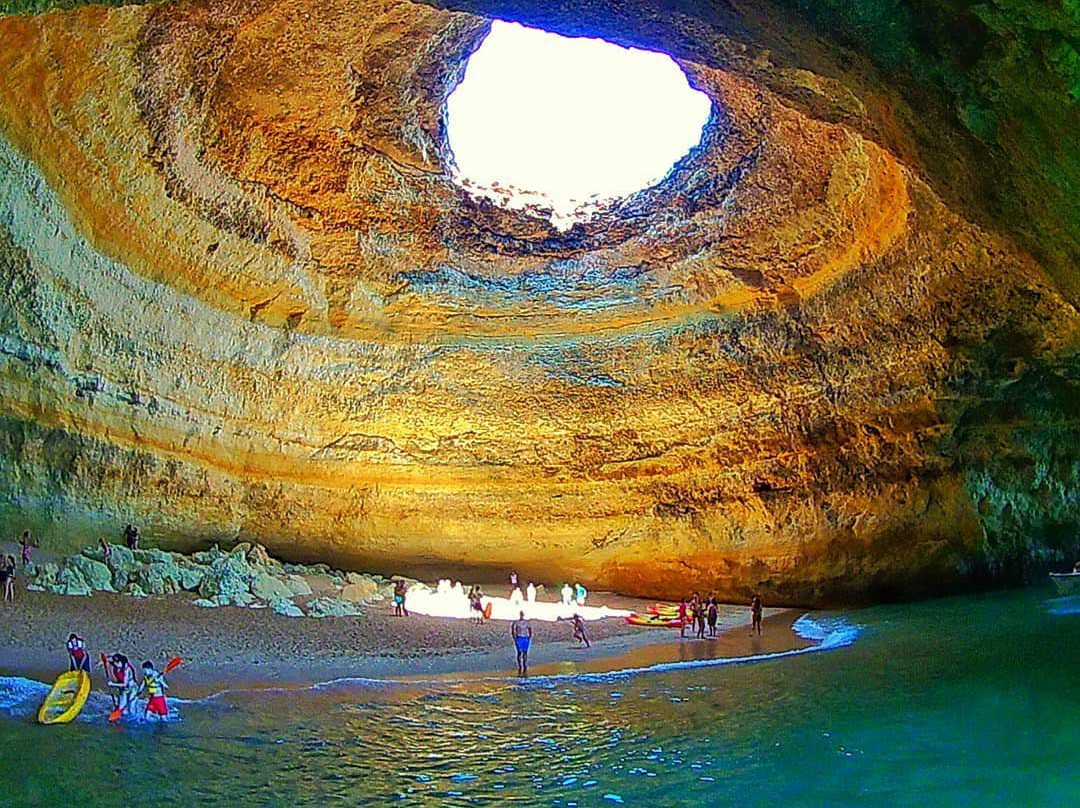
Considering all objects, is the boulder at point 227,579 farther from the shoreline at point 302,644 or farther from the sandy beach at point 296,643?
the sandy beach at point 296,643

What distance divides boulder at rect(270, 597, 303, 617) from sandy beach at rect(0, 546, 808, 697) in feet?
0.69

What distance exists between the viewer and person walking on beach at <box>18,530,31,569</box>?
15.1m

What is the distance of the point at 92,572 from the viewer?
15406 mm

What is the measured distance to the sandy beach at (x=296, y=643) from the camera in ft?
38.4

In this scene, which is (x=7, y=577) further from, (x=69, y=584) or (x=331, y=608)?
(x=331, y=608)

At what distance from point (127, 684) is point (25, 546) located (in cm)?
752

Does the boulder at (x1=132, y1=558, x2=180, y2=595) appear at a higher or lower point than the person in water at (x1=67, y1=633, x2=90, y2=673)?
higher

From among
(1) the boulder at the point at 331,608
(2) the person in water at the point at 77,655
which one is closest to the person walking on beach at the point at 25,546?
(1) the boulder at the point at 331,608

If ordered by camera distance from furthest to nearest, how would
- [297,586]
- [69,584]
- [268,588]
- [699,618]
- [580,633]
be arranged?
[297,586], [268,588], [699,618], [580,633], [69,584]

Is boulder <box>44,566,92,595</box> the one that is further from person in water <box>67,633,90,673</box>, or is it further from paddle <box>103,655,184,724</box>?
person in water <box>67,633,90,673</box>

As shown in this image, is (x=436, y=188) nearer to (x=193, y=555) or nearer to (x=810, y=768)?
(x=193, y=555)

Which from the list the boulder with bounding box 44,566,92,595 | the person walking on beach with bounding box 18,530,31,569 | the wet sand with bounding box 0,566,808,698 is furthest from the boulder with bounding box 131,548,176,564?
the person walking on beach with bounding box 18,530,31,569

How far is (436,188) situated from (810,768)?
44.6 ft

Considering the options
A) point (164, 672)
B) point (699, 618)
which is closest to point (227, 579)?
point (164, 672)
